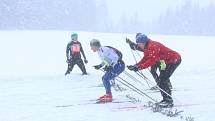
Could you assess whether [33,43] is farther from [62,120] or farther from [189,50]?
[62,120]

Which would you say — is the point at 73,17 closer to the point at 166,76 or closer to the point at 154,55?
the point at 166,76

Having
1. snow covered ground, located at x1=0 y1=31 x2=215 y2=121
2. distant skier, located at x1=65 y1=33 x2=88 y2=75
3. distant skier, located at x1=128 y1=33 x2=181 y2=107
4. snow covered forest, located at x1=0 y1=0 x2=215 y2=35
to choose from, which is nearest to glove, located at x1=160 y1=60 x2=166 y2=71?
distant skier, located at x1=128 y1=33 x2=181 y2=107

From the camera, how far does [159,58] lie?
11664 mm

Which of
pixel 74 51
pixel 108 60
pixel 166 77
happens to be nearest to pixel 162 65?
pixel 166 77

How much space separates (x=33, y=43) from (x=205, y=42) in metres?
12.4

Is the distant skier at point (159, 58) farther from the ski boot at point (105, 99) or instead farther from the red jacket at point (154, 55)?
the ski boot at point (105, 99)

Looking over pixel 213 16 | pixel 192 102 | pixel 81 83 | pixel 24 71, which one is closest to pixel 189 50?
pixel 24 71

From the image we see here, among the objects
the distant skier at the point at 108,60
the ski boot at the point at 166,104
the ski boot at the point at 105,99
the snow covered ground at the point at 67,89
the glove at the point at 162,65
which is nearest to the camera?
the snow covered ground at the point at 67,89

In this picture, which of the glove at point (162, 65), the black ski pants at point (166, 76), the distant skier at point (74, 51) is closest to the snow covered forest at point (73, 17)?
the distant skier at point (74, 51)

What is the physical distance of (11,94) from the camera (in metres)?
14.6

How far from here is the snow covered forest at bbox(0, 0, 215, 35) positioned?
216 ft

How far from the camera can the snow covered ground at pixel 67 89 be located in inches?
452

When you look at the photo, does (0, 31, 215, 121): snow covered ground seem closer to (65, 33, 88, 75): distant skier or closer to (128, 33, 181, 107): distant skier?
(65, 33, 88, 75): distant skier

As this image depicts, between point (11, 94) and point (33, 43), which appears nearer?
point (11, 94)
